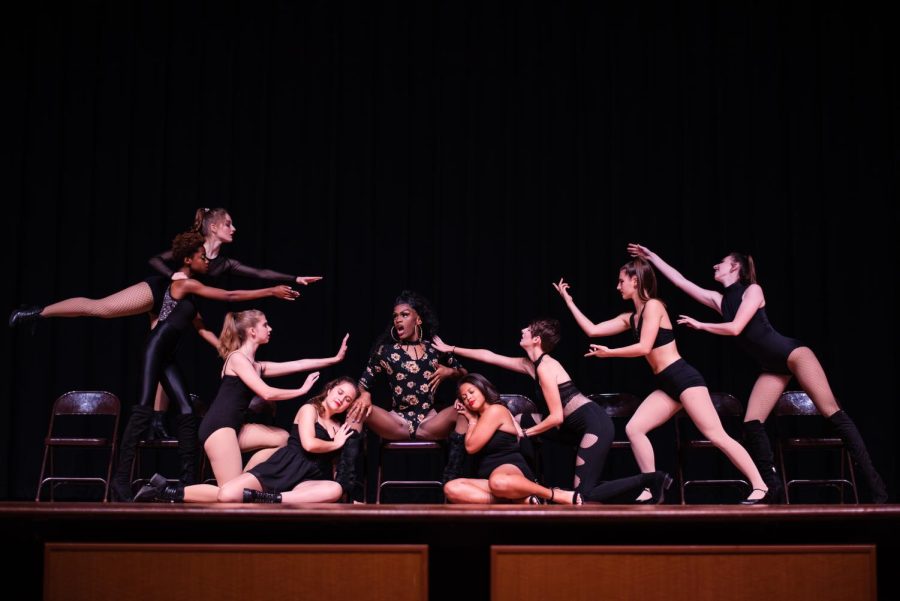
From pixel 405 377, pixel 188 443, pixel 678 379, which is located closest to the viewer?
pixel 678 379

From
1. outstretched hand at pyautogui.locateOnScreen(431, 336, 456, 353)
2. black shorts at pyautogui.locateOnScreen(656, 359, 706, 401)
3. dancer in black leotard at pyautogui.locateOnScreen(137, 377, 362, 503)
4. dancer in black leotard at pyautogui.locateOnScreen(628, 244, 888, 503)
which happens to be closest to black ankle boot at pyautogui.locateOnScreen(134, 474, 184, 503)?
dancer in black leotard at pyautogui.locateOnScreen(137, 377, 362, 503)

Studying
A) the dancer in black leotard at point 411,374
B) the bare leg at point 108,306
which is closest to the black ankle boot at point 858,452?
the dancer in black leotard at point 411,374

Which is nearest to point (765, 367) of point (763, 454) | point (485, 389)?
point (763, 454)

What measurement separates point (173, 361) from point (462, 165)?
8.68 ft

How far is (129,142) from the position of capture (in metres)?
6.68

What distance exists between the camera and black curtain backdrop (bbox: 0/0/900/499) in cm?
652

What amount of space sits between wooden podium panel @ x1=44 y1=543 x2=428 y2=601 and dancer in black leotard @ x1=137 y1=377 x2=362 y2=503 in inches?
57.4

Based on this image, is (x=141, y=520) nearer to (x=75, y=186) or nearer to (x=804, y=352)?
(x=804, y=352)

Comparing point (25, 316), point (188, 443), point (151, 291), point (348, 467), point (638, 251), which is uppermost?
point (638, 251)

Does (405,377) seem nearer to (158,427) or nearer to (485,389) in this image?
(485,389)

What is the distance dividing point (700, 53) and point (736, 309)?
2.48m

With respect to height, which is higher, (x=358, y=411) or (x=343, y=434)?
(x=358, y=411)

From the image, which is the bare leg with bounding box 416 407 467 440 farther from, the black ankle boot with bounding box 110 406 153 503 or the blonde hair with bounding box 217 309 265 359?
the black ankle boot with bounding box 110 406 153 503

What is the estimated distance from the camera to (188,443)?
16.3 feet
